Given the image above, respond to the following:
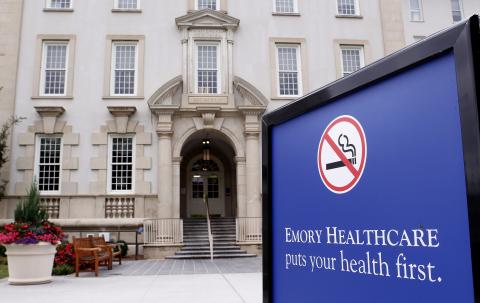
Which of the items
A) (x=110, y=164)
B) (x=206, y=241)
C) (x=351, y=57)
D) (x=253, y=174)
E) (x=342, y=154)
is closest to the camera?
(x=342, y=154)

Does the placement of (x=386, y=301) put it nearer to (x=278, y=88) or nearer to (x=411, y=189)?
(x=411, y=189)

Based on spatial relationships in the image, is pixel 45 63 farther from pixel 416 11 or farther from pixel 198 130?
pixel 416 11

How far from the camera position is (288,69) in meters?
20.6

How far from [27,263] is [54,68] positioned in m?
12.1

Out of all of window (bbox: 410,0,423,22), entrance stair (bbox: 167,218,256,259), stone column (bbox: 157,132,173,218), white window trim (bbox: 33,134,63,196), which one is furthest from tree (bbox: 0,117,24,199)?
window (bbox: 410,0,423,22)

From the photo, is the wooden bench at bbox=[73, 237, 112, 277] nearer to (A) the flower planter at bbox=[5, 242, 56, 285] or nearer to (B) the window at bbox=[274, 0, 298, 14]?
(A) the flower planter at bbox=[5, 242, 56, 285]

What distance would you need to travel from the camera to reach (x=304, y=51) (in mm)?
20562

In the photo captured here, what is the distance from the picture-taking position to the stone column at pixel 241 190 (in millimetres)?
18578

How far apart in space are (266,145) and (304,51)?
19261 millimetres

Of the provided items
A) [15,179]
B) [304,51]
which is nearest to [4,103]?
[15,179]

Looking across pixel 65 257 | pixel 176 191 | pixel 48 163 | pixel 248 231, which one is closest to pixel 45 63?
pixel 48 163

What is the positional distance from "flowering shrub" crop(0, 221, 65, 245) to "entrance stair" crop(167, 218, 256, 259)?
6926mm

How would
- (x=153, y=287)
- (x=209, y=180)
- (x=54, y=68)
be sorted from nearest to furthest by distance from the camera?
(x=153, y=287), (x=54, y=68), (x=209, y=180)

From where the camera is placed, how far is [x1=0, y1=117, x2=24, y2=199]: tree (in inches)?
704
